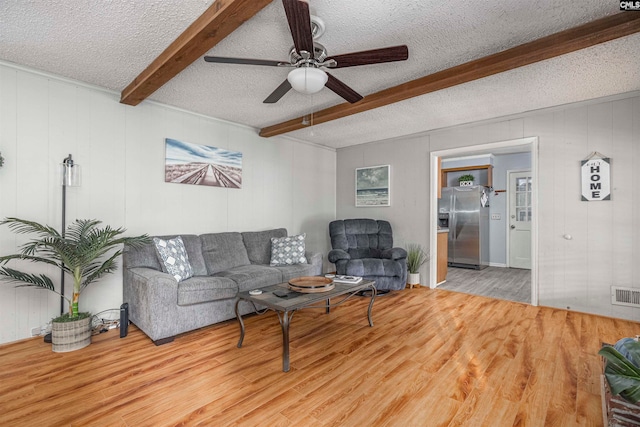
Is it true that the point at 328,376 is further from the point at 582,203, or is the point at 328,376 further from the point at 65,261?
the point at 582,203

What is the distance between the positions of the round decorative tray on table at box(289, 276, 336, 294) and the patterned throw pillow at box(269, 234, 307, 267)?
1.17m

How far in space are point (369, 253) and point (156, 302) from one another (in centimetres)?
313

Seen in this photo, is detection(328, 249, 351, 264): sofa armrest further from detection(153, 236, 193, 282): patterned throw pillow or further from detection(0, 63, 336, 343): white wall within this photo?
detection(153, 236, 193, 282): patterned throw pillow

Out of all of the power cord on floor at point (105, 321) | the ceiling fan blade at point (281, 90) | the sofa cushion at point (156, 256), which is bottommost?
the power cord on floor at point (105, 321)

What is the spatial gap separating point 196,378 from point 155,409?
35 cm

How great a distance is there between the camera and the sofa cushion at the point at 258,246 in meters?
4.02

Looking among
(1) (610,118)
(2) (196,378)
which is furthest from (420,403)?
(1) (610,118)

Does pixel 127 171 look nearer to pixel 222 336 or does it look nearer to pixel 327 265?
pixel 222 336

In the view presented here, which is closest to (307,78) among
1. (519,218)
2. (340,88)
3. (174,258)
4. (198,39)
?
(340,88)

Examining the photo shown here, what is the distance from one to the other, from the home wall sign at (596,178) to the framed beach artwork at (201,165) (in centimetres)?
433

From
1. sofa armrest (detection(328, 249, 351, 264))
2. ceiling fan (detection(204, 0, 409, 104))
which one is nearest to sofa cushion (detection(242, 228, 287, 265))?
sofa armrest (detection(328, 249, 351, 264))

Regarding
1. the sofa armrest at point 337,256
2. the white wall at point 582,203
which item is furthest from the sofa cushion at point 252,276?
the white wall at point 582,203

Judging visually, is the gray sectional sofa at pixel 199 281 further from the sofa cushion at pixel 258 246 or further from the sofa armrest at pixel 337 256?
the sofa armrest at pixel 337 256

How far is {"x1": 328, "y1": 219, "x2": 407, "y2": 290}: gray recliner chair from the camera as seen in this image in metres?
4.06
